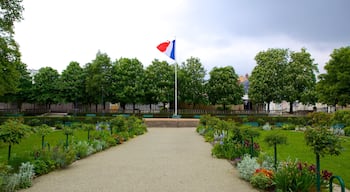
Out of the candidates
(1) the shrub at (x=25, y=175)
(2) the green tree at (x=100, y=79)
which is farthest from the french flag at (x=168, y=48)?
(1) the shrub at (x=25, y=175)

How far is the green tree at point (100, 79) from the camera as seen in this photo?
130ft

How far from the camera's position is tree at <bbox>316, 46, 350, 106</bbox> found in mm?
33188

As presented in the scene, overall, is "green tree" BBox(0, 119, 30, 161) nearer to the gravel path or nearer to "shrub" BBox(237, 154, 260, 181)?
the gravel path

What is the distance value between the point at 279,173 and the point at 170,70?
35.8 m

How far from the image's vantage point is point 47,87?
142ft

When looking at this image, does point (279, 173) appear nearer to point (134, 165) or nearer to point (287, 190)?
point (287, 190)

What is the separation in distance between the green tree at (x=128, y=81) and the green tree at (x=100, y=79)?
100 cm

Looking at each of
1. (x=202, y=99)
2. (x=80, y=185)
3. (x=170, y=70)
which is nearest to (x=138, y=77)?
(x=170, y=70)

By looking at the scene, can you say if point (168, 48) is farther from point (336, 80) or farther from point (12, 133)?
point (12, 133)

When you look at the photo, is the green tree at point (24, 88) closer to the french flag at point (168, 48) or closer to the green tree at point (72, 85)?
the green tree at point (72, 85)

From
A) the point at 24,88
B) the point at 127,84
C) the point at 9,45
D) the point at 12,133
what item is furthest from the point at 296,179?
the point at 24,88

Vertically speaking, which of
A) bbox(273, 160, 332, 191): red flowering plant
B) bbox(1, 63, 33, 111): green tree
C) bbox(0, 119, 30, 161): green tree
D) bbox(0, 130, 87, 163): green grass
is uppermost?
bbox(1, 63, 33, 111): green tree

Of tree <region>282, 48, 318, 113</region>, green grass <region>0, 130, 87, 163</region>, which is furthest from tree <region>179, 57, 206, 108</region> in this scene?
green grass <region>0, 130, 87, 163</region>

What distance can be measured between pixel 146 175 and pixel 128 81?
109ft
